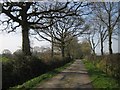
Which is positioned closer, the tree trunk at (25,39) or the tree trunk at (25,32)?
the tree trunk at (25,32)

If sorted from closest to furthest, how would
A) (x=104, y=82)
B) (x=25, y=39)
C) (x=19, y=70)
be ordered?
(x=104, y=82)
(x=19, y=70)
(x=25, y=39)

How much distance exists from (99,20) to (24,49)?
19.6 meters

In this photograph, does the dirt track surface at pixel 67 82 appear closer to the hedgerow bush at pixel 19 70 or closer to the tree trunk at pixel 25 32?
the hedgerow bush at pixel 19 70

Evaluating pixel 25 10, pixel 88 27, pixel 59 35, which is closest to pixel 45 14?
pixel 25 10

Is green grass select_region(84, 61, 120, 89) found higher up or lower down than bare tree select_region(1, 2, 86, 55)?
lower down

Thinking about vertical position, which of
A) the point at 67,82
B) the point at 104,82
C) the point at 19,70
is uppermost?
the point at 19,70

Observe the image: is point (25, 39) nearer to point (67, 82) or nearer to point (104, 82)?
point (67, 82)

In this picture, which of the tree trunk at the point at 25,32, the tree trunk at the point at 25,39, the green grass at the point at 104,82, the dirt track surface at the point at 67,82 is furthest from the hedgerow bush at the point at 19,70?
the green grass at the point at 104,82

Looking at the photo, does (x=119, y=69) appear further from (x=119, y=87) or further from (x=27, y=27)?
(x=27, y=27)

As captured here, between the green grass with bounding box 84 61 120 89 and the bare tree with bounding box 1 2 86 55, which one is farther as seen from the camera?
the bare tree with bounding box 1 2 86 55

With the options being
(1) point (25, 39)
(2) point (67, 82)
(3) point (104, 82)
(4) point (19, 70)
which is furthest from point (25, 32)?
(3) point (104, 82)

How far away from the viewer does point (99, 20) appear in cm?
4619

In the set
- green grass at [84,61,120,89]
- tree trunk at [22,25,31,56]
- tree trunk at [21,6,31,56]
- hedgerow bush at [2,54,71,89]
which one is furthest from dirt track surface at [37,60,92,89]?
tree trunk at [22,25,31,56]

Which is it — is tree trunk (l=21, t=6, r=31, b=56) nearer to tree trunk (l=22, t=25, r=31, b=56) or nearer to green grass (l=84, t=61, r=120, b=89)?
tree trunk (l=22, t=25, r=31, b=56)
